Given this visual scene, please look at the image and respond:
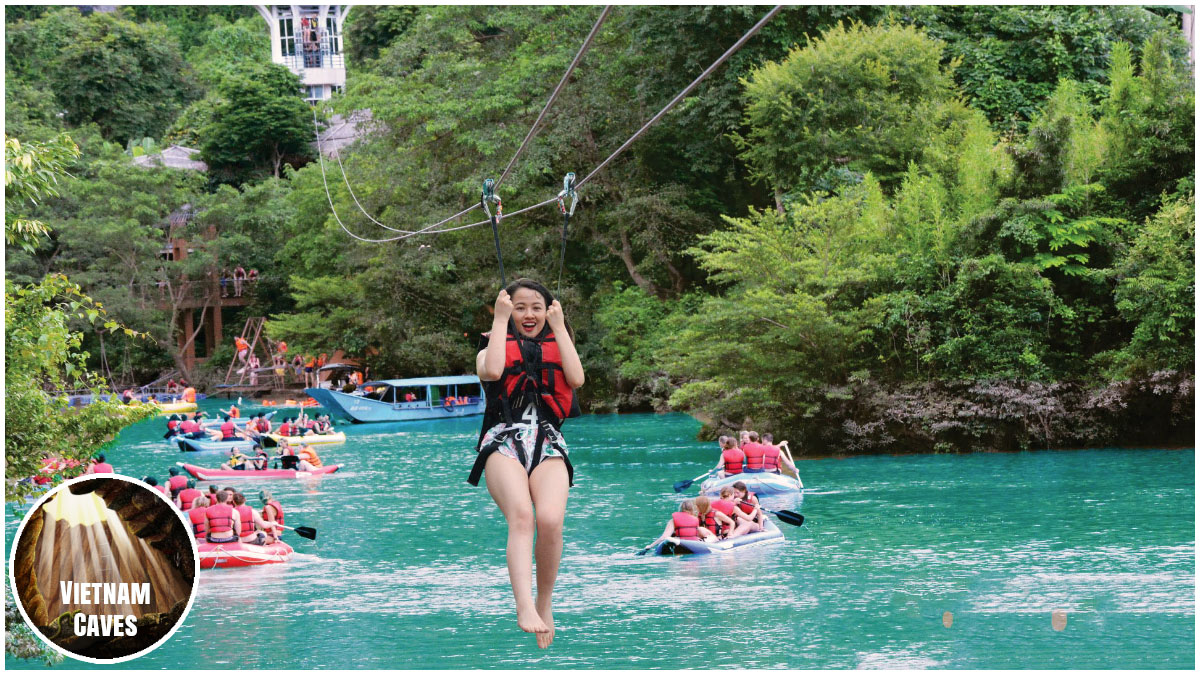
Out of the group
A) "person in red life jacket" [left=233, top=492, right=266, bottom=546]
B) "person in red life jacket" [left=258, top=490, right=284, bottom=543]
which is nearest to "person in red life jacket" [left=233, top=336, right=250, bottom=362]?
"person in red life jacket" [left=258, top=490, right=284, bottom=543]

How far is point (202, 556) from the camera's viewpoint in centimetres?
1694

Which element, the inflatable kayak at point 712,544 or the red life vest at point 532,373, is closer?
the red life vest at point 532,373

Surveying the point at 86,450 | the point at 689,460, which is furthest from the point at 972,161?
the point at 86,450

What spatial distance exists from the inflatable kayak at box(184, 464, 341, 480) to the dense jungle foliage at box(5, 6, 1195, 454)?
522 centimetres

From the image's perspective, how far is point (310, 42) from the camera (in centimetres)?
6888

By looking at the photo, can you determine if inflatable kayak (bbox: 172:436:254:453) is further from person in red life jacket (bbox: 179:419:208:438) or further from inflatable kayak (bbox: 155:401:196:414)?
inflatable kayak (bbox: 155:401:196:414)

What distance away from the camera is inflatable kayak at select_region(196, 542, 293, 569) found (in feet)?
55.3

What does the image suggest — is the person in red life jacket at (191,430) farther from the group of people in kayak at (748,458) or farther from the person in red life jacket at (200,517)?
the person in red life jacket at (200,517)

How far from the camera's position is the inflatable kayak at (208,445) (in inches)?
1261

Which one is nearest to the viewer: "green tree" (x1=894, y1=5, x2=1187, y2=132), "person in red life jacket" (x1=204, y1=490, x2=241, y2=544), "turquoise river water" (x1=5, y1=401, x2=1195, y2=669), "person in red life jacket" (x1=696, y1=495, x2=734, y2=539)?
"turquoise river water" (x1=5, y1=401, x2=1195, y2=669)

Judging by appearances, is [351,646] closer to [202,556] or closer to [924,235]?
[202,556]

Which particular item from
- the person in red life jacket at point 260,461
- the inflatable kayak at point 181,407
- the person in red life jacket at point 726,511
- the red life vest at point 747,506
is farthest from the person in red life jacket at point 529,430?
the inflatable kayak at point 181,407

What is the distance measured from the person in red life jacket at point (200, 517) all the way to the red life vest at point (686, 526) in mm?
5589

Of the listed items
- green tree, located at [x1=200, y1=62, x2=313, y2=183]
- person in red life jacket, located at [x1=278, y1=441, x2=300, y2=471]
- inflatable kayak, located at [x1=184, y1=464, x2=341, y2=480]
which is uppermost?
green tree, located at [x1=200, y1=62, x2=313, y2=183]
